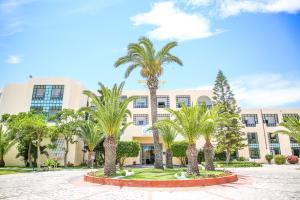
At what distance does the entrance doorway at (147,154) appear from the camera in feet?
125

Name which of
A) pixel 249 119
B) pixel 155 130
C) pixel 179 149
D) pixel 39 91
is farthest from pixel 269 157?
pixel 39 91

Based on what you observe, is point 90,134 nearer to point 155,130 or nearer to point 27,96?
point 155,130

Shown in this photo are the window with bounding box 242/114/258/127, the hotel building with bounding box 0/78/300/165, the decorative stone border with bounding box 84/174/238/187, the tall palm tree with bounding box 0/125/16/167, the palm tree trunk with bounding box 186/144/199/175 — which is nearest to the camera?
the decorative stone border with bounding box 84/174/238/187

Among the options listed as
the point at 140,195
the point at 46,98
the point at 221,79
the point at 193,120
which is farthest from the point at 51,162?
the point at 221,79

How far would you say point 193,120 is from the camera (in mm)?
15656

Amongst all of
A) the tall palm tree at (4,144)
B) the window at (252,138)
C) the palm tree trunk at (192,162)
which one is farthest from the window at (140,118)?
the palm tree trunk at (192,162)

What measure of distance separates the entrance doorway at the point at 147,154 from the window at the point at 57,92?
51.1 feet

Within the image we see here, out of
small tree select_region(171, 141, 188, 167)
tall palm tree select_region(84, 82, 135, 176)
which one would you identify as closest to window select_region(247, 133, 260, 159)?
small tree select_region(171, 141, 188, 167)

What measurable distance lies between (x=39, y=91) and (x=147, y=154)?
20468 mm

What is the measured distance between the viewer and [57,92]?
38.1 metres

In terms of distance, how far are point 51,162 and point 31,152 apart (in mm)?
4564

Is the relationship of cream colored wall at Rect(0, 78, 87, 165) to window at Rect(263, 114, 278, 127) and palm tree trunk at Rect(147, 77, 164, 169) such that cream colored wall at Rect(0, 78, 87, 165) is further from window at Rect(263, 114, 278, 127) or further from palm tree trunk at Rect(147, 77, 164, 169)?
window at Rect(263, 114, 278, 127)

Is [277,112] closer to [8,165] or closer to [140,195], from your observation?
[140,195]

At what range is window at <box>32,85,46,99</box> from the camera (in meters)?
38.3
